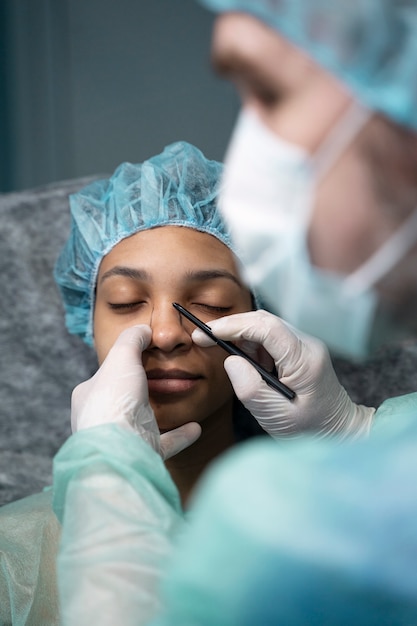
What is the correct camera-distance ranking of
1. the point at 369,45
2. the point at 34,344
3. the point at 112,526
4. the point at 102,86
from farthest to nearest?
the point at 102,86 < the point at 34,344 < the point at 112,526 < the point at 369,45

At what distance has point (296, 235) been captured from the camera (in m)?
0.87

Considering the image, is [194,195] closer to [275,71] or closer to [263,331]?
[263,331]

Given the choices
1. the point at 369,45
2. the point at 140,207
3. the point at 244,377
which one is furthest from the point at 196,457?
the point at 369,45

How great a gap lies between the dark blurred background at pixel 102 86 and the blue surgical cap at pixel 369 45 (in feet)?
4.35

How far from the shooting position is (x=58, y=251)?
2.05m

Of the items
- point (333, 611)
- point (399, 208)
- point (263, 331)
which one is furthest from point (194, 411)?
point (399, 208)

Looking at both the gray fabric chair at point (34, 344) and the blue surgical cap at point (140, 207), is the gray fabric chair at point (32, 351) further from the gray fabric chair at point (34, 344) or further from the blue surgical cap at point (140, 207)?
the blue surgical cap at point (140, 207)

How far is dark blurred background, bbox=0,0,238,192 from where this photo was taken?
212 centimetres

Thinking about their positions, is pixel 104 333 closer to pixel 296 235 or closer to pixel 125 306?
pixel 125 306

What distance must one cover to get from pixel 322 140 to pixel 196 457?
0.98 m

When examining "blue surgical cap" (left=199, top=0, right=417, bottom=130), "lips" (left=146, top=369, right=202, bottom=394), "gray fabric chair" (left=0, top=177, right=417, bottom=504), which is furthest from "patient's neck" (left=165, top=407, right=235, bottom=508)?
"blue surgical cap" (left=199, top=0, right=417, bottom=130)

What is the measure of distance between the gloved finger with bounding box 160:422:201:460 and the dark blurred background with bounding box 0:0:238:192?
952 millimetres

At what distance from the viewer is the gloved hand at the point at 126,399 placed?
1246 millimetres

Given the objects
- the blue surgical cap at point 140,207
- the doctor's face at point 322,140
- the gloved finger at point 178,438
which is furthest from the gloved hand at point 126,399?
the doctor's face at point 322,140
